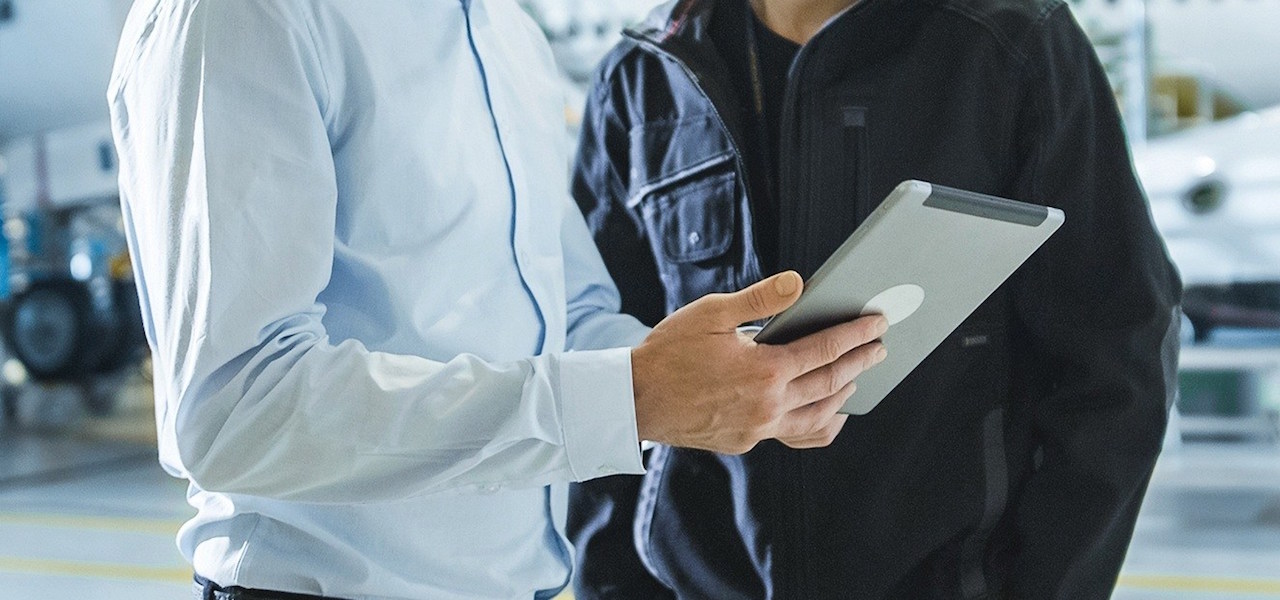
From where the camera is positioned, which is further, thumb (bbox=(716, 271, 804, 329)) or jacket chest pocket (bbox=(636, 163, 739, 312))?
jacket chest pocket (bbox=(636, 163, 739, 312))

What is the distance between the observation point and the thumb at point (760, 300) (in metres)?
0.83

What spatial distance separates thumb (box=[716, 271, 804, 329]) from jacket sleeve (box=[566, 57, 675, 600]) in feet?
1.93

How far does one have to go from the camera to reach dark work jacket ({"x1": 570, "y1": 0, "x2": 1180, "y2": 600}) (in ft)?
3.90

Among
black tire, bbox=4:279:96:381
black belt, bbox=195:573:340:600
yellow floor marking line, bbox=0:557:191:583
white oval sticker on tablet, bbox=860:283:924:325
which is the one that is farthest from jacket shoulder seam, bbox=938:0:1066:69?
black tire, bbox=4:279:96:381

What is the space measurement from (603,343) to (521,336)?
196 millimetres

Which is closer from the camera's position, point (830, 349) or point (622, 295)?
point (830, 349)

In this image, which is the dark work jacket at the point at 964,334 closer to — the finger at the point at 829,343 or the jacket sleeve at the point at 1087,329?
the jacket sleeve at the point at 1087,329

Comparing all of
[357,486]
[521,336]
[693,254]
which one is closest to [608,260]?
[693,254]

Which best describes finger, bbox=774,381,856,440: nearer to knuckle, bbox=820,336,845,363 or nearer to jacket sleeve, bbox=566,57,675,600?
A: knuckle, bbox=820,336,845,363

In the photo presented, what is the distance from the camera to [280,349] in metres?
0.86

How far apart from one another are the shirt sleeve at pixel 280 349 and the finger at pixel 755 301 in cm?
9

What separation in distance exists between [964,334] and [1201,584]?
297 cm

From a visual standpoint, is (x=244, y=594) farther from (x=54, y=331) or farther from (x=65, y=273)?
(x=65, y=273)

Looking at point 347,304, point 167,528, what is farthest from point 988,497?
point 167,528
